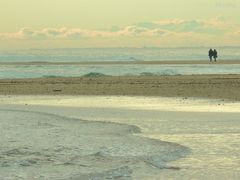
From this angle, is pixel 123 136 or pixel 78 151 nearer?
pixel 78 151

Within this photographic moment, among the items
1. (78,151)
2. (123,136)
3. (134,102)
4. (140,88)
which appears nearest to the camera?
(78,151)

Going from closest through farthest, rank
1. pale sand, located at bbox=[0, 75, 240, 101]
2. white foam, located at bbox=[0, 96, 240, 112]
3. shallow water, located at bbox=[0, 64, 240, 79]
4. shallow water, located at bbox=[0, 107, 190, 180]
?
shallow water, located at bbox=[0, 107, 190, 180] < white foam, located at bbox=[0, 96, 240, 112] < pale sand, located at bbox=[0, 75, 240, 101] < shallow water, located at bbox=[0, 64, 240, 79]

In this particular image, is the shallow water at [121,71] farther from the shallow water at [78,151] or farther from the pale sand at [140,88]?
the shallow water at [78,151]

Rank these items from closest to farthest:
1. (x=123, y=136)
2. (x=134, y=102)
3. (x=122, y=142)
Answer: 1. (x=122, y=142)
2. (x=123, y=136)
3. (x=134, y=102)

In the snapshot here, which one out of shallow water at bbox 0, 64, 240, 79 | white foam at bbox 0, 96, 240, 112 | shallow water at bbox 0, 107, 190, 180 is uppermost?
shallow water at bbox 0, 64, 240, 79

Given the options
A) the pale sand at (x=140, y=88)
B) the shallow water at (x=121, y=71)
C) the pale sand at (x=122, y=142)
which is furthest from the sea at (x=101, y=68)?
the pale sand at (x=122, y=142)

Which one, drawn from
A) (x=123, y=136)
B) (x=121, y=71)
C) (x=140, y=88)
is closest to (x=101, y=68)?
(x=121, y=71)

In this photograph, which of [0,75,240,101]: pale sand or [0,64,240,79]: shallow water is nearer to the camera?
[0,75,240,101]: pale sand

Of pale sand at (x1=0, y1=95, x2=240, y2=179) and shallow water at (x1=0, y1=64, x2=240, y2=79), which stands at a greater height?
shallow water at (x1=0, y1=64, x2=240, y2=79)

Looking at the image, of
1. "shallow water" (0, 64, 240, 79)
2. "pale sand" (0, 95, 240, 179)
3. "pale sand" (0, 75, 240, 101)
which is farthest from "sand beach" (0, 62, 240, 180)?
"shallow water" (0, 64, 240, 79)

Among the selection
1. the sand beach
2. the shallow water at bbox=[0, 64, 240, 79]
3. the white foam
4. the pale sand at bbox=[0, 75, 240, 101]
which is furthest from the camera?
the shallow water at bbox=[0, 64, 240, 79]

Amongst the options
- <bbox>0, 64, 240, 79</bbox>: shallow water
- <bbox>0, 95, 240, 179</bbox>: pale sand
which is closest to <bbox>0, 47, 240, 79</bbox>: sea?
<bbox>0, 64, 240, 79</bbox>: shallow water

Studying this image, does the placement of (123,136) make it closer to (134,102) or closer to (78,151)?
(78,151)

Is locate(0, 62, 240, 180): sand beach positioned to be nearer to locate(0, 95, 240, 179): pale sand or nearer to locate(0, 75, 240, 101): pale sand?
locate(0, 95, 240, 179): pale sand
